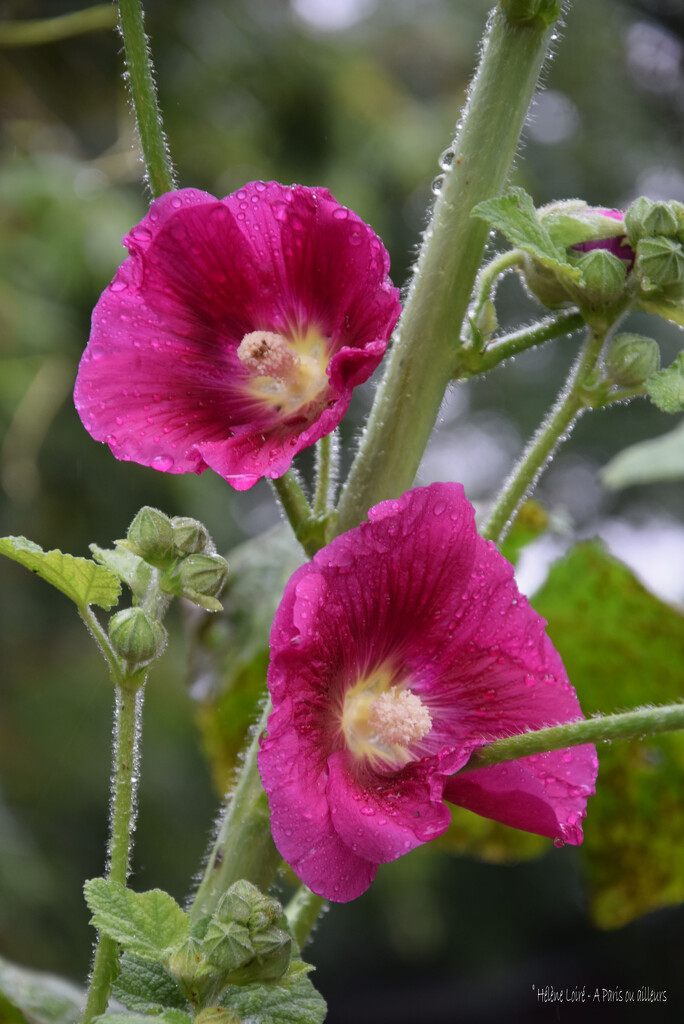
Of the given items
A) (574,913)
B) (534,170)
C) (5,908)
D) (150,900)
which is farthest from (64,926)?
(534,170)

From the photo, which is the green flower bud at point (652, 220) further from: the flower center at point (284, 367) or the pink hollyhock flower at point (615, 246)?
the flower center at point (284, 367)

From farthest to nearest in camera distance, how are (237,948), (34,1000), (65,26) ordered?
(65,26)
(34,1000)
(237,948)

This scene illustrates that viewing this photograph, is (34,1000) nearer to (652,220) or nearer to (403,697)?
(403,697)

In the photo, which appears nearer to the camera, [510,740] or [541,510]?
[510,740]

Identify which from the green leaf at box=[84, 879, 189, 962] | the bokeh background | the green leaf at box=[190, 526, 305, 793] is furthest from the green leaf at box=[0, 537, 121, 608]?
the bokeh background

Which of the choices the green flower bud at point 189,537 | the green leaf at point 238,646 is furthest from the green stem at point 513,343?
the green leaf at point 238,646

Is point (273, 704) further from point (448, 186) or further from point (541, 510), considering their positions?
point (541, 510)

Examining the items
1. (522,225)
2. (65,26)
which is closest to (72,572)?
(522,225)
